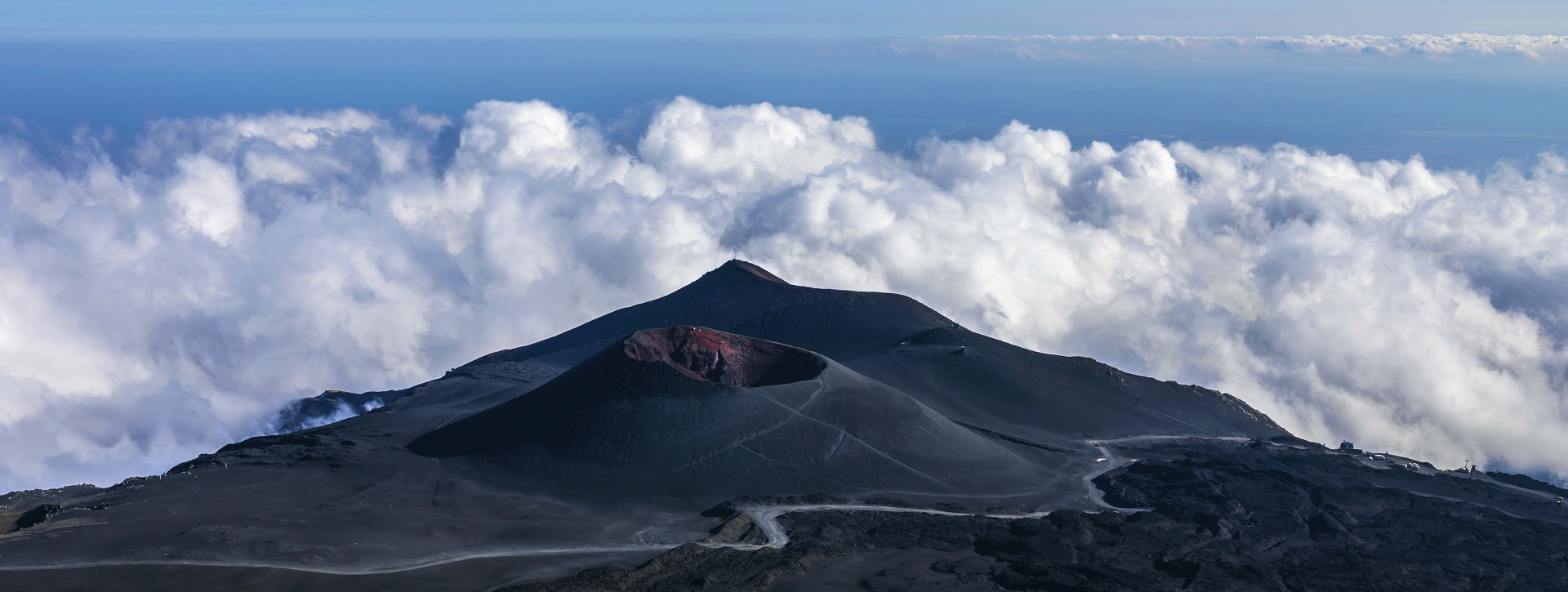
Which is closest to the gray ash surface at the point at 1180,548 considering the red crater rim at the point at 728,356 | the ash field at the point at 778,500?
the ash field at the point at 778,500

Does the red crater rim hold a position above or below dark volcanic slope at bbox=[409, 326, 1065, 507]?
above

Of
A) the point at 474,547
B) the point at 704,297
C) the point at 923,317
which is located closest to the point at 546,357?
the point at 704,297

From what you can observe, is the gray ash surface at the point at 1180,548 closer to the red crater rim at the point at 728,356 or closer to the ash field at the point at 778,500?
the ash field at the point at 778,500

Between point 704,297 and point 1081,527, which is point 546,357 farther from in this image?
point 1081,527

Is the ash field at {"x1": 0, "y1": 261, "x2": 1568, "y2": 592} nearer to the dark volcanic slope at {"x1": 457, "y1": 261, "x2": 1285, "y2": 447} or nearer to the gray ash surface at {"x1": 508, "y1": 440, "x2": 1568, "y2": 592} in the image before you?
the gray ash surface at {"x1": 508, "y1": 440, "x2": 1568, "y2": 592}

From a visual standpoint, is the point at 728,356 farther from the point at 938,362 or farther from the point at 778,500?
the point at 778,500

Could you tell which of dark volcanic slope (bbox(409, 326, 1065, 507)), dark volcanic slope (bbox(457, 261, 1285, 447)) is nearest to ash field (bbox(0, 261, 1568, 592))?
dark volcanic slope (bbox(409, 326, 1065, 507))
